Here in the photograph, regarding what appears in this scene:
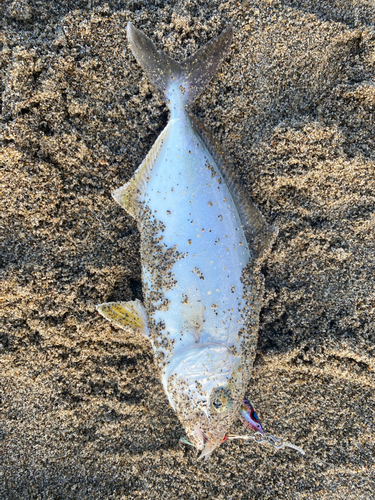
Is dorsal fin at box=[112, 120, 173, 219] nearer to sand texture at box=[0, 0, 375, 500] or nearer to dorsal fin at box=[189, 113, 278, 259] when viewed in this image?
sand texture at box=[0, 0, 375, 500]

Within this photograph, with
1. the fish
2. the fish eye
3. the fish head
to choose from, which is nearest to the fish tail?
the fish

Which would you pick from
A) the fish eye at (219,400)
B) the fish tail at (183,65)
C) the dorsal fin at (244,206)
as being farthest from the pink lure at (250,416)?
the fish tail at (183,65)

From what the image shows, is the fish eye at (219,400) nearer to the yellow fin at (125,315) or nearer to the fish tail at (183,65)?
the yellow fin at (125,315)

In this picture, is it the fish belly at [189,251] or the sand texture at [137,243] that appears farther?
the sand texture at [137,243]

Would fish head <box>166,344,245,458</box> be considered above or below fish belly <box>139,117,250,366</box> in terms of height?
below

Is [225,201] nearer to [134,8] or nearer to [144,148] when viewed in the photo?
[144,148]

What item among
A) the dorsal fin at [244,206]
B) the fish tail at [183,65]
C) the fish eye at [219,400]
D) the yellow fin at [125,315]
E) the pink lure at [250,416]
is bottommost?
the pink lure at [250,416]

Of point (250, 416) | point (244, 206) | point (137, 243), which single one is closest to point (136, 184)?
point (137, 243)
